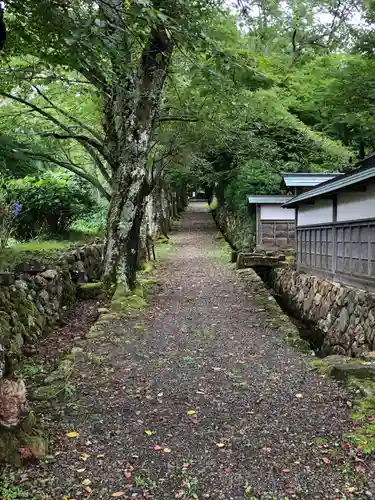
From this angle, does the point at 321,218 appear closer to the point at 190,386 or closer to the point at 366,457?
the point at 190,386

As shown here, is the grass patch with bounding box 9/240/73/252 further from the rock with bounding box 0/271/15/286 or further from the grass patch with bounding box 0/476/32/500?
the grass patch with bounding box 0/476/32/500

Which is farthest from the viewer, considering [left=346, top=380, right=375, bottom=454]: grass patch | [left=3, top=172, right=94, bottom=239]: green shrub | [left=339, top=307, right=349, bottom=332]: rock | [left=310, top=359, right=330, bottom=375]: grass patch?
[left=3, top=172, right=94, bottom=239]: green shrub

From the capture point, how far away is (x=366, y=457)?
335cm

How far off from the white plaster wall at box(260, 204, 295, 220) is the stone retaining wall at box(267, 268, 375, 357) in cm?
470

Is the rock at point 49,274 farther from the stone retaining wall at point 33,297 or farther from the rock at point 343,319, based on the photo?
the rock at point 343,319

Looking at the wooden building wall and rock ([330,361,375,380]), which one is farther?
the wooden building wall

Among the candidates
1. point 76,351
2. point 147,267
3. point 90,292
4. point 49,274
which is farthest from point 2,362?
point 147,267

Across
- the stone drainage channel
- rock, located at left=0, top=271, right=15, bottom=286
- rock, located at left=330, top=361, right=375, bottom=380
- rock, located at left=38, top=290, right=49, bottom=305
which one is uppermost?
rock, located at left=0, top=271, right=15, bottom=286

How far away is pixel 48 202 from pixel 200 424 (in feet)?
26.9

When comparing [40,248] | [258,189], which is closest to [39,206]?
[40,248]

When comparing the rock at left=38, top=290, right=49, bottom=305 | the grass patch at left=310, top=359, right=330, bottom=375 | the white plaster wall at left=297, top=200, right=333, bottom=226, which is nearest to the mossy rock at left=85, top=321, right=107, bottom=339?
the rock at left=38, top=290, right=49, bottom=305

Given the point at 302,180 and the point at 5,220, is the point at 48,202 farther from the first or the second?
the point at 302,180

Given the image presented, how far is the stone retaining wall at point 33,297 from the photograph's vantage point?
18.1 ft

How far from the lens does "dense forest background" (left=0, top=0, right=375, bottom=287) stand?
3881 mm
